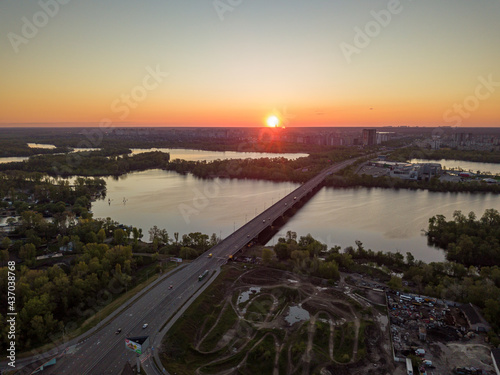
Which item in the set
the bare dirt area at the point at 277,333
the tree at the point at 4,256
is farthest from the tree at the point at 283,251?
the tree at the point at 4,256

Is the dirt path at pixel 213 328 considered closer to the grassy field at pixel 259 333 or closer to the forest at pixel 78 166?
the grassy field at pixel 259 333

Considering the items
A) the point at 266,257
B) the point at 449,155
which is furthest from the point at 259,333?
the point at 449,155

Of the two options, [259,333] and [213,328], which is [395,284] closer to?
[259,333]

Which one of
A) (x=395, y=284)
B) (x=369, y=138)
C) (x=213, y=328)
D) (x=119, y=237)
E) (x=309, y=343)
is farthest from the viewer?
(x=369, y=138)

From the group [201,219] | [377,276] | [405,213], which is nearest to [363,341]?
[377,276]

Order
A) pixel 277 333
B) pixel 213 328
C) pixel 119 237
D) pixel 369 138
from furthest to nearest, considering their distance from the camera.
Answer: pixel 369 138
pixel 119 237
pixel 213 328
pixel 277 333

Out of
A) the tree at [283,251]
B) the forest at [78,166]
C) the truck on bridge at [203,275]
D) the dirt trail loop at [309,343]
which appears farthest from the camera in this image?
the forest at [78,166]

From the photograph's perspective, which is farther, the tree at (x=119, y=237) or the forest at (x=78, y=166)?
the forest at (x=78, y=166)

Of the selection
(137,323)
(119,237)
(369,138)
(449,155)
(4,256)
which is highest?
(369,138)

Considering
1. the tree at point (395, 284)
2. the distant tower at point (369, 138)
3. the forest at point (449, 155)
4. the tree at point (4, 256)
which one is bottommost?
the tree at point (4, 256)
